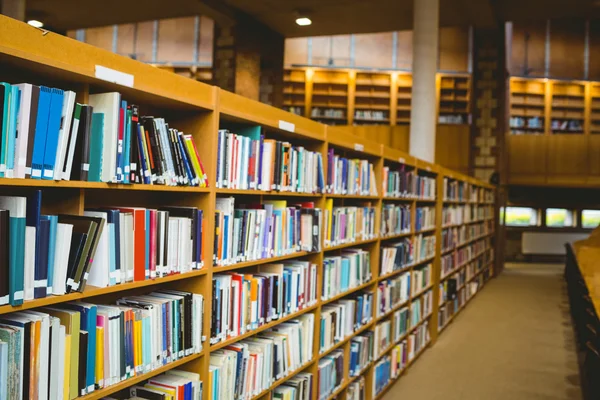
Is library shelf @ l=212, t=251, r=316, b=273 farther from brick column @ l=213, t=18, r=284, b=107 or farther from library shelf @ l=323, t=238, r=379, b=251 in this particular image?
brick column @ l=213, t=18, r=284, b=107

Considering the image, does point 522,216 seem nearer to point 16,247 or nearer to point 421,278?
point 421,278

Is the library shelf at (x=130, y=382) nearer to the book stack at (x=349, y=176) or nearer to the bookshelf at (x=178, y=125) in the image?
the bookshelf at (x=178, y=125)

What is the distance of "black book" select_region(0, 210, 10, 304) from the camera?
158 cm

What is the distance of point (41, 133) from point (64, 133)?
0.08 metres

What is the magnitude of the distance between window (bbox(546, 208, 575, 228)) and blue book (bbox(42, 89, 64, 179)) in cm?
1669

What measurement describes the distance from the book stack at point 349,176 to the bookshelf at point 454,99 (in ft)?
32.6

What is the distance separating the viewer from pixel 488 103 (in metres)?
13.1

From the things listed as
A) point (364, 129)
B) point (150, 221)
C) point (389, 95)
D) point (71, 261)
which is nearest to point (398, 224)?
point (150, 221)

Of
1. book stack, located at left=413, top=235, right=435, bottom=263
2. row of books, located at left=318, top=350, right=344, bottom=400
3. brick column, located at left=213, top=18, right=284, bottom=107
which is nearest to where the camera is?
row of books, located at left=318, top=350, right=344, bottom=400

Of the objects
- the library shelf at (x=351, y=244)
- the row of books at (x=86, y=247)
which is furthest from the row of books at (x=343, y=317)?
the row of books at (x=86, y=247)

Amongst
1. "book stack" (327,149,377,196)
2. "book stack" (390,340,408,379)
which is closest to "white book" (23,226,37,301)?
"book stack" (327,149,377,196)

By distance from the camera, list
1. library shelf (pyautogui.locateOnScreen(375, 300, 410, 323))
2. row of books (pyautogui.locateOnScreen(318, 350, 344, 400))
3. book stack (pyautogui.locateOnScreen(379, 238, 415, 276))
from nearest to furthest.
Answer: row of books (pyautogui.locateOnScreen(318, 350, 344, 400)) < library shelf (pyautogui.locateOnScreen(375, 300, 410, 323)) < book stack (pyautogui.locateOnScreen(379, 238, 415, 276))

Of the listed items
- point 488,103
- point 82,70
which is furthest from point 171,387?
point 488,103

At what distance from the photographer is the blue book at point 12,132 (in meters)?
1.62
